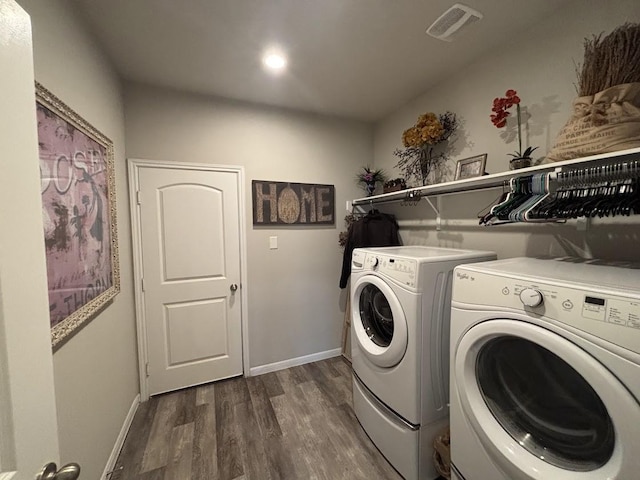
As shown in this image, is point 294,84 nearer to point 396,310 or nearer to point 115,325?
point 396,310

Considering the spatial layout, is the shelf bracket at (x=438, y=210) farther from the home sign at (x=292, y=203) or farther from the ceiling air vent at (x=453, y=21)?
the ceiling air vent at (x=453, y=21)

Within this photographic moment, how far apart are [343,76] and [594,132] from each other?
1.46m

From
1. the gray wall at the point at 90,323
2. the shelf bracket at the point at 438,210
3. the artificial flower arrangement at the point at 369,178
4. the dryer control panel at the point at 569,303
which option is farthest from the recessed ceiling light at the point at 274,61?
the dryer control panel at the point at 569,303

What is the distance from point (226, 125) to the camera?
215 centimetres

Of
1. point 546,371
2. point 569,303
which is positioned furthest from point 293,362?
point 569,303

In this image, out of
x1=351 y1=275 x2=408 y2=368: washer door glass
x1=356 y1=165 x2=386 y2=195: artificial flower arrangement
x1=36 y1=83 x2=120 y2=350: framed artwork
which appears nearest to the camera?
x1=36 y1=83 x2=120 y2=350: framed artwork

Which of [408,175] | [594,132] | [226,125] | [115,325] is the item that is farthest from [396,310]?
[226,125]

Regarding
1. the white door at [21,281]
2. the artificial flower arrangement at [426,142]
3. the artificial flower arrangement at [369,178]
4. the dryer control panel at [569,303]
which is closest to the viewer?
the white door at [21,281]

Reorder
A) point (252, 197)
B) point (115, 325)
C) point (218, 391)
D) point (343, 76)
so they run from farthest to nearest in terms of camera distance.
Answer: point (252, 197) < point (218, 391) < point (343, 76) < point (115, 325)

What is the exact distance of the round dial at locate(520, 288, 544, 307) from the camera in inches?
31.7

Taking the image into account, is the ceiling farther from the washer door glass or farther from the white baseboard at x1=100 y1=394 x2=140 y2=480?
the white baseboard at x1=100 y1=394 x2=140 y2=480

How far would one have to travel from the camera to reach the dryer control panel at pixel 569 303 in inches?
25.9

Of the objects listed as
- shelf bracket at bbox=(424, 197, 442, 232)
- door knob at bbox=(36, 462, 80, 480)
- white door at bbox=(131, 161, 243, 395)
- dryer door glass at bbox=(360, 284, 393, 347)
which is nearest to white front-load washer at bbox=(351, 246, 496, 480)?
dryer door glass at bbox=(360, 284, 393, 347)

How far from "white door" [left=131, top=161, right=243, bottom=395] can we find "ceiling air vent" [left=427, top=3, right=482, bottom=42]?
165cm
